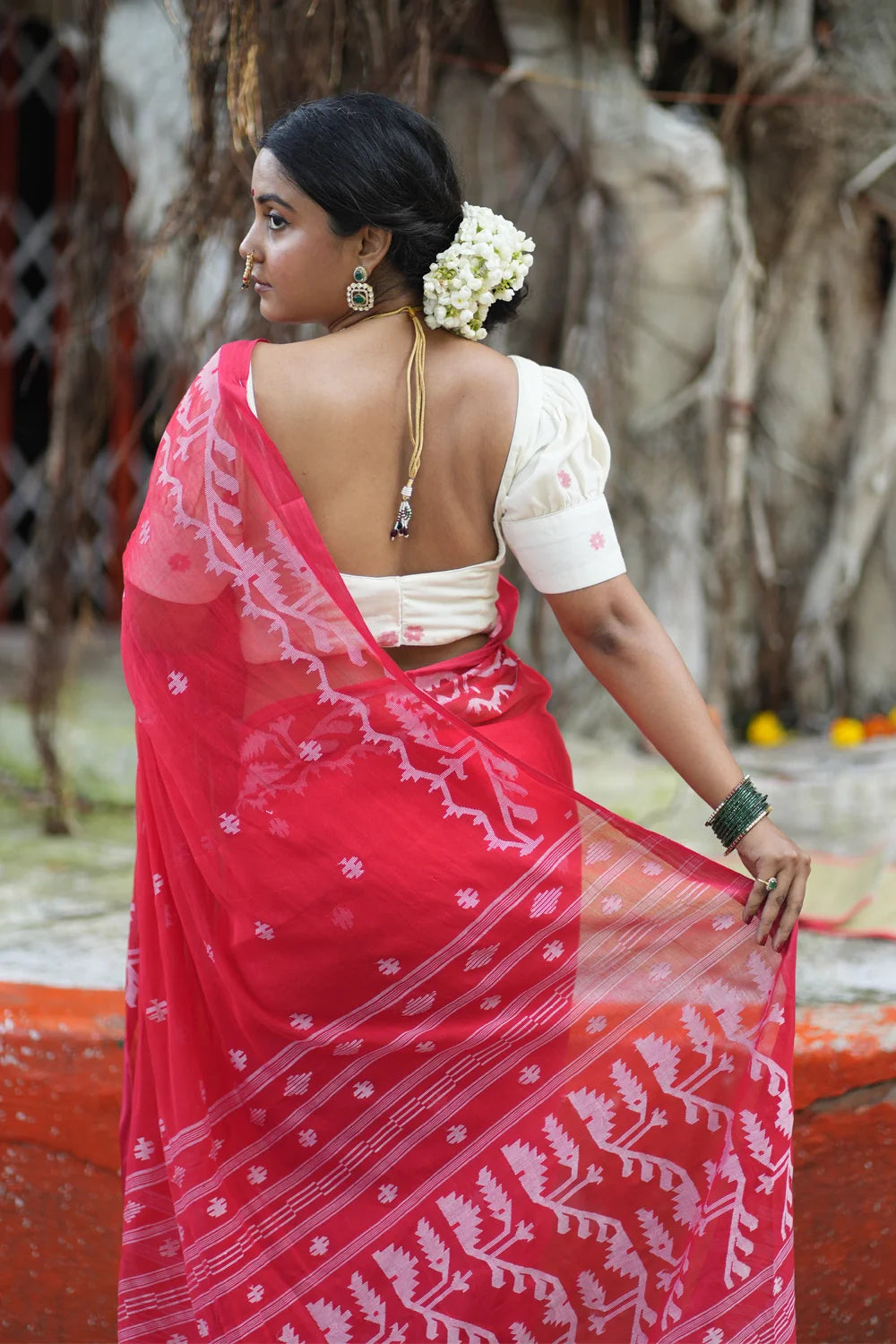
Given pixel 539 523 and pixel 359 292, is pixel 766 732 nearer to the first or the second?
pixel 539 523

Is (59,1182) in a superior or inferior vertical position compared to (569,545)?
inferior

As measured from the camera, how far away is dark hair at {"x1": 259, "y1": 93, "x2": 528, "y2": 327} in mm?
1456

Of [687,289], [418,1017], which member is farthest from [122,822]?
[418,1017]

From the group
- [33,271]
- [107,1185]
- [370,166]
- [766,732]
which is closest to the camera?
[370,166]

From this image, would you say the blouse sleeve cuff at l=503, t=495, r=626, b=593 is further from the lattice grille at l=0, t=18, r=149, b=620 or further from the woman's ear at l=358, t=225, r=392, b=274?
the lattice grille at l=0, t=18, r=149, b=620

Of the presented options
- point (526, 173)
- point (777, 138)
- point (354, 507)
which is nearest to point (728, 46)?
point (777, 138)

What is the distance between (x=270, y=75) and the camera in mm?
2467

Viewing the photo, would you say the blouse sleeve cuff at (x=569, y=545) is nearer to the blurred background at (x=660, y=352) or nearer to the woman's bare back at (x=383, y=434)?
the woman's bare back at (x=383, y=434)

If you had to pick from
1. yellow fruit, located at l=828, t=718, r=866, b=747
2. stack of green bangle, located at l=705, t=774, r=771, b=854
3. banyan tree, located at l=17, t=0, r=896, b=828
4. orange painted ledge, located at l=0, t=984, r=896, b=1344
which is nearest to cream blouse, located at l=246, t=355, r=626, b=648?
stack of green bangle, located at l=705, t=774, r=771, b=854

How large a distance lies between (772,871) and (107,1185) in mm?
1128

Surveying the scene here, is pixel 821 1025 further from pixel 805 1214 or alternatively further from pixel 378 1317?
pixel 378 1317

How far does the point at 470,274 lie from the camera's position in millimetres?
1511

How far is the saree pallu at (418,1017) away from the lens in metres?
1.49

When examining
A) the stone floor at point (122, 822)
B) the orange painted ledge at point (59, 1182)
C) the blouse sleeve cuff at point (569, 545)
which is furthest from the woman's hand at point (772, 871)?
the orange painted ledge at point (59, 1182)
